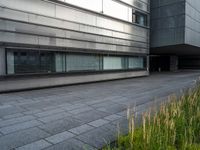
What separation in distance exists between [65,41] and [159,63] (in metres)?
26.5

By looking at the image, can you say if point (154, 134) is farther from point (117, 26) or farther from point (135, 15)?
A: point (135, 15)

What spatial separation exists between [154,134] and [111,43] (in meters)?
12.2

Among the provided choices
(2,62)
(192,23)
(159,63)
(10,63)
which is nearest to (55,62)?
(10,63)

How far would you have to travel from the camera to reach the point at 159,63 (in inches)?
1364

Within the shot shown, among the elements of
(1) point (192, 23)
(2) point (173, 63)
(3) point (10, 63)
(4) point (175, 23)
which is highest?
(1) point (192, 23)

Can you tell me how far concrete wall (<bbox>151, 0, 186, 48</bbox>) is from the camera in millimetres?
19733

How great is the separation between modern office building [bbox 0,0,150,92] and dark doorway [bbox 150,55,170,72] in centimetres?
1754

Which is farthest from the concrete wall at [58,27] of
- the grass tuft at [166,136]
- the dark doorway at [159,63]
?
the dark doorway at [159,63]

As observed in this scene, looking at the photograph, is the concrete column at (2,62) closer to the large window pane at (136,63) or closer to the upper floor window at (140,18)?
the large window pane at (136,63)

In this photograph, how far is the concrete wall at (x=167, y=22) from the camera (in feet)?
64.7

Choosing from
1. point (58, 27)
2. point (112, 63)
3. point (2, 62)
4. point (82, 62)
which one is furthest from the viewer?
point (112, 63)

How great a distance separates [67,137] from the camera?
4.02 meters

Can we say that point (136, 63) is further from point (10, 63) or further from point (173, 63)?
point (173, 63)

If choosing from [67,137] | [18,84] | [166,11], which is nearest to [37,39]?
[18,84]
